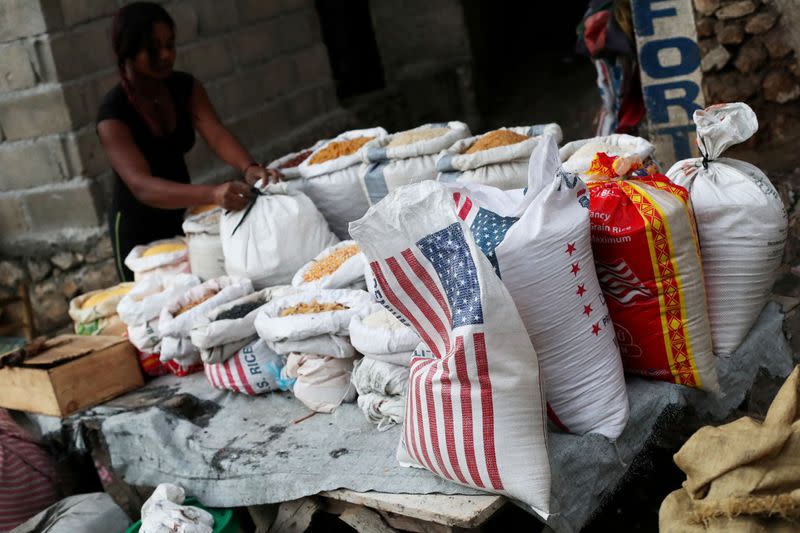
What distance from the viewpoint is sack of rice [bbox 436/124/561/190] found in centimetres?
281

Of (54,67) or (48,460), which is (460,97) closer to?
(54,67)

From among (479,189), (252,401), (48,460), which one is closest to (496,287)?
(479,189)

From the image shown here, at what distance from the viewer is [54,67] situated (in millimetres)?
4156

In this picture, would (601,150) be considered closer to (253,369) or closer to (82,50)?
(253,369)

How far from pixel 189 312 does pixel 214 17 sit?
296 centimetres

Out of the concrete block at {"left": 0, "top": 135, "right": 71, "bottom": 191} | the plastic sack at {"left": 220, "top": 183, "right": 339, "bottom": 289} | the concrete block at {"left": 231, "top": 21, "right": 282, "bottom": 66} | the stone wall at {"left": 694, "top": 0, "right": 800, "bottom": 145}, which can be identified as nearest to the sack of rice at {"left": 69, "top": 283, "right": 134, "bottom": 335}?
the plastic sack at {"left": 220, "top": 183, "right": 339, "bottom": 289}

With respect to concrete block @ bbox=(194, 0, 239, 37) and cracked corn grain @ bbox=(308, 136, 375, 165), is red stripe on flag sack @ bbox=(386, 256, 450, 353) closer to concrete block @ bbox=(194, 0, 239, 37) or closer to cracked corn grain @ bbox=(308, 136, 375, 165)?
cracked corn grain @ bbox=(308, 136, 375, 165)

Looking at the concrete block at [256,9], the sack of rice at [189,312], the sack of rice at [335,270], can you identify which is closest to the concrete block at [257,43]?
the concrete block at [256,9]

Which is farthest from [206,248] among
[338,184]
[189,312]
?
[338,184]

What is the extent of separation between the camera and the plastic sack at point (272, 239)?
3.13m

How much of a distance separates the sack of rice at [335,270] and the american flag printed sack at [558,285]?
0.67 m

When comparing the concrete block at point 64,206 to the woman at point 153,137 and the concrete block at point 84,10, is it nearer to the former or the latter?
the woman at point 153,137

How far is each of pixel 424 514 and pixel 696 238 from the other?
97 centimetres

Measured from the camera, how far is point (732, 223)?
2336 mm
